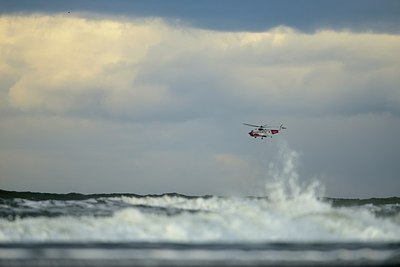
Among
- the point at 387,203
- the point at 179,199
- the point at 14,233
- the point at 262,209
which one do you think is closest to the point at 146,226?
the point at 14,233

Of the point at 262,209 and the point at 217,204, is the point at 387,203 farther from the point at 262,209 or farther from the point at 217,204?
the point at 262,209

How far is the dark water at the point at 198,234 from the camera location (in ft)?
139

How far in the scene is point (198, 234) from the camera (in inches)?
2196

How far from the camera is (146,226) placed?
5772 cm

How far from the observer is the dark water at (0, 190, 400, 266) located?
4250 centimetres

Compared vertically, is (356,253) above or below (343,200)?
below

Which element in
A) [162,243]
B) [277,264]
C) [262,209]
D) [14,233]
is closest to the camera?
[277,264]

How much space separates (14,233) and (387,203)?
44.6 m

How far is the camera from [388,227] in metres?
64.4

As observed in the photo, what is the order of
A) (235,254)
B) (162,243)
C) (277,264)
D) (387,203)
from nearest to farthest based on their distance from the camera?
(277,264) < (235,254) < (162,243) < (387,203)

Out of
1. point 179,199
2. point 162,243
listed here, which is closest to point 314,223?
point 162,243

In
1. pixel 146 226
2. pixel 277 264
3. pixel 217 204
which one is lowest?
pixel 277 264

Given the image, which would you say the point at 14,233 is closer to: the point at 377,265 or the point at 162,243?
the point at 162,243

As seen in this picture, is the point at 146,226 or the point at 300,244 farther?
the point at 146,226
